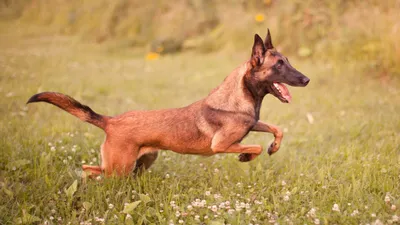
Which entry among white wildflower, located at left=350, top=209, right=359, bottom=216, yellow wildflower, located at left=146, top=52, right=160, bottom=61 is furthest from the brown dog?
yellow wildflower, located at left=146, top=52, right=160, bottom=61

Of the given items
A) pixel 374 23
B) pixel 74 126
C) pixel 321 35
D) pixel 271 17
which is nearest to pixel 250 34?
pixel 271 17

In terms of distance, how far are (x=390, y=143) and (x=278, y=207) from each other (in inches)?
85.6

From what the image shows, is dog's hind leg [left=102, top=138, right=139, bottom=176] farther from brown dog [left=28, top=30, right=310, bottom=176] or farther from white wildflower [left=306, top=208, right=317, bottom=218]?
white wildflower [left=306, top=208, right=317, bottom=218]

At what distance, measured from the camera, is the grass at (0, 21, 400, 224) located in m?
3.68

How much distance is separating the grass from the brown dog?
342 mm

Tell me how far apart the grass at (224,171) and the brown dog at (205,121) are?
1.12ft

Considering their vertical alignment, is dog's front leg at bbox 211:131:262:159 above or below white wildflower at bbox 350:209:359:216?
above

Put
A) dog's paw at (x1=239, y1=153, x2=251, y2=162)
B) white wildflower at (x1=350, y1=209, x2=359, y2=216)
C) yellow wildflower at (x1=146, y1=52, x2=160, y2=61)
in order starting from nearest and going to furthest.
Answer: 1. white wildflower at (x1=350, y1=209, x2=359, y2=216)
2. dog's paw at (x1=239, y1=153, x2=251, y2=162)
3. yellow wildflower at (x1=146, y1=52, x2=160, y2=61)

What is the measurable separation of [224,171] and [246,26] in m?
9.73

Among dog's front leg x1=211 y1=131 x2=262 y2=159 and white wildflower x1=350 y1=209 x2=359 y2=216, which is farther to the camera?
dog's front leg x1=211 y1=131 x2=262 y2=159

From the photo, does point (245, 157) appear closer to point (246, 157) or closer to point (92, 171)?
point (246, 157)

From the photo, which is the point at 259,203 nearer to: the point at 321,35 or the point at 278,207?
the point at 278,207

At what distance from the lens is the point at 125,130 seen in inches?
163

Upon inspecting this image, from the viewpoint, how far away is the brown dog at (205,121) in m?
4.13
